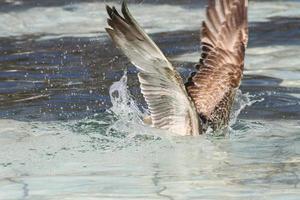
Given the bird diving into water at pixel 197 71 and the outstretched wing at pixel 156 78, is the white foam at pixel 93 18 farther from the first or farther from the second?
the outstretched wing at pixel 156 78

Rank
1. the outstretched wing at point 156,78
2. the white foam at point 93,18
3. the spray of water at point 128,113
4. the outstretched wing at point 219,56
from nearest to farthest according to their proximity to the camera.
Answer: the outstretched wing at point 156,78
the outstretched wing at point 219,56
the spray of water at point 128,113
the white foam at point 93,18

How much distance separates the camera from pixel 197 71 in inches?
326

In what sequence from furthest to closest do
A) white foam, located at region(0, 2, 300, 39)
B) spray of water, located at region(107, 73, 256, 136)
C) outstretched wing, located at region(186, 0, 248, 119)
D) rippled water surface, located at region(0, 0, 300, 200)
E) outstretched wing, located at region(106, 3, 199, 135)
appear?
white foam, located at region(0, 2, 300, 39), spray of water, located at region(107, 73, 256, 136), outstretched wing, located at region(186, 0, 248, 119), outstretched wing, located at region(106, 3, 199, 135), rippled water surface, located at region(0, 0, 300, 200)

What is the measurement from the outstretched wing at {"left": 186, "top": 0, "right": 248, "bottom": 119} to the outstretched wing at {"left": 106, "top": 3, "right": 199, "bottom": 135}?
0.27 m

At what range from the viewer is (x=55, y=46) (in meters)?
12.5

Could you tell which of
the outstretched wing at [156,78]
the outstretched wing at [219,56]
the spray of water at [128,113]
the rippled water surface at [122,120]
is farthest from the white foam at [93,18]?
the outstretched wing at [156,78]

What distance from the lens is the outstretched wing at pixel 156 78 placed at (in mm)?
7066

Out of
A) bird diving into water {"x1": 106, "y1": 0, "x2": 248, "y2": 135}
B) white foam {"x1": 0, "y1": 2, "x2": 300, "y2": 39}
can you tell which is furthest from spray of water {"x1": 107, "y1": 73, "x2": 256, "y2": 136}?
white foam {"x1": 0, "y1": 2, "x2": 300, "y2": 39}

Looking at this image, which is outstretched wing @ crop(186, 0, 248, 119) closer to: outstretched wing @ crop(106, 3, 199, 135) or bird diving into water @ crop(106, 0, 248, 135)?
bird diving into water @ crop(106, 0, 248, 135)

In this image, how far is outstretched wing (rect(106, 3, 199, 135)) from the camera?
23.2 ft

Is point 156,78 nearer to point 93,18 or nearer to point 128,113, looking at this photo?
point 128,113

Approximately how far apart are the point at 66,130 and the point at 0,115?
89 centimetres

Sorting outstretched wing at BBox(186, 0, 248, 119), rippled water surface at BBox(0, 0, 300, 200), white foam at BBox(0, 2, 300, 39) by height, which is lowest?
white foam at BBox(0, 2, 300, 39)

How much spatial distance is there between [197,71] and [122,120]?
0.76 metres
